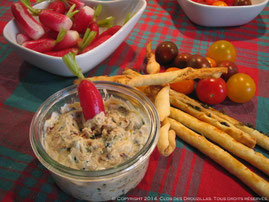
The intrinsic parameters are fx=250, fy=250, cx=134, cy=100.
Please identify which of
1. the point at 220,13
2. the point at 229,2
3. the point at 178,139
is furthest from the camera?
the point at 229,2

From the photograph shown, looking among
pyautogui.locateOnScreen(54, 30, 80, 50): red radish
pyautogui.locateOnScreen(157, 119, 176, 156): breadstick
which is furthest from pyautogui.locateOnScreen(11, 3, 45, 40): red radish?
pyautogui.locateOnScreen(157, 119, 176, 156): breadstick

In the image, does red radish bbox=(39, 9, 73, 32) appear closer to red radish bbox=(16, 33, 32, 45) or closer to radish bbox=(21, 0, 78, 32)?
radish bbox=(21, 0, 78, 32)

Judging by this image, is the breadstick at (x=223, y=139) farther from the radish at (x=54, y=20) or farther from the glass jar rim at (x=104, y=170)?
the radish at (x=54, y=20)

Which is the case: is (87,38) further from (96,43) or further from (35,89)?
(35,89)

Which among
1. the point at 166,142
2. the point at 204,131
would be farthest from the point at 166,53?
the point at 166,142

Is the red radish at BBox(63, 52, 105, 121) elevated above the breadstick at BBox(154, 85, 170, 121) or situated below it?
above
